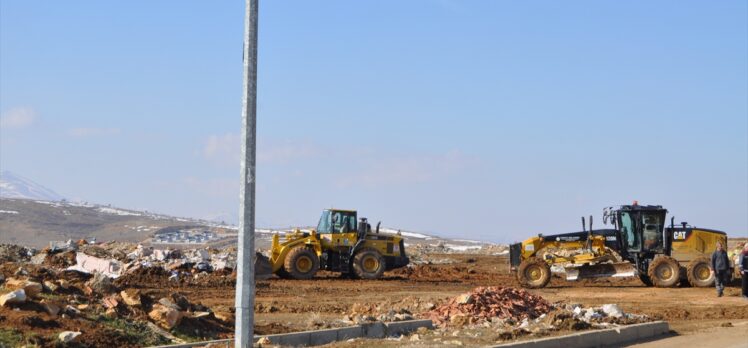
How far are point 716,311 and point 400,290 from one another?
9239 mm

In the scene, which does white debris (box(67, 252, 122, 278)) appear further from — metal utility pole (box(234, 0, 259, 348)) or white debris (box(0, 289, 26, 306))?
metal utility pole (box(234, 0, 259, 348))

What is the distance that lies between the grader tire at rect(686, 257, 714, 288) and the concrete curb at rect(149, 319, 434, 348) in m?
14.2

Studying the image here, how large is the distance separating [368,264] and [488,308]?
13918 millimetres

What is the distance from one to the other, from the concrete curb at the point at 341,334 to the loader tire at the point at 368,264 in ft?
48.5

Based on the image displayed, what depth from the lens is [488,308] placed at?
1744 cm

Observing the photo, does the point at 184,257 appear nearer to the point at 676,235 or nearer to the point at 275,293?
the point at 275,293

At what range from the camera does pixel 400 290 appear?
27344 millimetres

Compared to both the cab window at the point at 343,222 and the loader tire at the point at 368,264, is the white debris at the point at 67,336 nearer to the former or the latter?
the loader tire at the point at 368,264

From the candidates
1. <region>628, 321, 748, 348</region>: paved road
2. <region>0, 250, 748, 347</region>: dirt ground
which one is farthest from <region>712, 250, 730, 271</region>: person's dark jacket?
<region>628, 321, 748, 348</region>: paved road

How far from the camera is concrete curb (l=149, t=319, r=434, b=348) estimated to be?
1310 cm

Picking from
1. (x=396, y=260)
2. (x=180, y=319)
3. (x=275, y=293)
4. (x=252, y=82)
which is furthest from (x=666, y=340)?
(x=396, y=260)

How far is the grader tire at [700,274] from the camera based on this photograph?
2766 centimetres

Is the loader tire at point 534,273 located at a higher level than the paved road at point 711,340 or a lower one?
higher

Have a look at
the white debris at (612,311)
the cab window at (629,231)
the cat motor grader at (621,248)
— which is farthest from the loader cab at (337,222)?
the white debris at (612,311)
